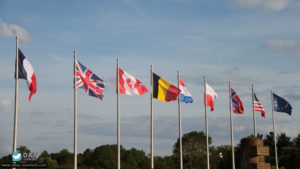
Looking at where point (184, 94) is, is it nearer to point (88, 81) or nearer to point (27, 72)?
point (88, 81)

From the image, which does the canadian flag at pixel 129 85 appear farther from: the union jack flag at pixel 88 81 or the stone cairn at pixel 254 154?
the stone cairn at pixel 254 154

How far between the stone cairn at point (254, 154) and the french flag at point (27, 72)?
16466 millimetres

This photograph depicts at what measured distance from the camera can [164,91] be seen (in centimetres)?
3606

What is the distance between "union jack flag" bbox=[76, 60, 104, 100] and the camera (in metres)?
30.4

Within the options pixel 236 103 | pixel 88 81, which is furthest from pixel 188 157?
pixel 88 81

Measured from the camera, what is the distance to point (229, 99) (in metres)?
45.9

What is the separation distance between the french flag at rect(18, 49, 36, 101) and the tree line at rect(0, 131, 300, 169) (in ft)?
195

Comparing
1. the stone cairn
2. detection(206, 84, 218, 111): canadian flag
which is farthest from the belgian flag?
detection(206, 84, 218, 111): canadian flag

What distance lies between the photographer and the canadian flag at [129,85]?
33.5 metres

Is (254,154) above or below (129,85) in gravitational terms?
below

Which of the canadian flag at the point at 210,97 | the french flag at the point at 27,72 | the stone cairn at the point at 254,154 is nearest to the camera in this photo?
the french flag at the point at 27,72

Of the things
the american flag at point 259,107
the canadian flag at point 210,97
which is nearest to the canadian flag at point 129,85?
the canadian flag at point 210,97

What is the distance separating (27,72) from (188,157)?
71865 mm

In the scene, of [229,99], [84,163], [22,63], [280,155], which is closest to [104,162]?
[84,163]
